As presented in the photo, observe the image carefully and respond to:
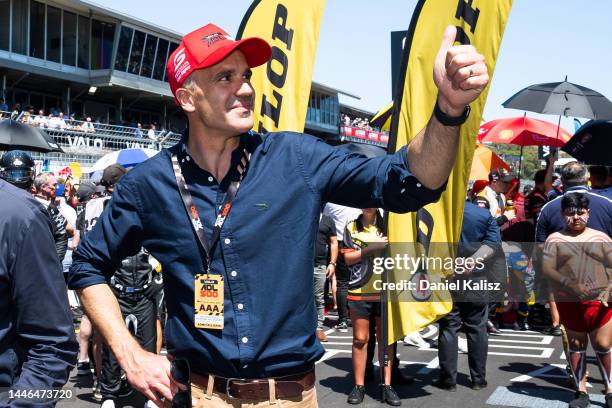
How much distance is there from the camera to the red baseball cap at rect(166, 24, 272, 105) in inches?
94.7

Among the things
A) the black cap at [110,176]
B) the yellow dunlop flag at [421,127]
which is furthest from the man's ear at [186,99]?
the black cap at [110,176]

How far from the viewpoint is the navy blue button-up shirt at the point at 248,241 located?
90.4 inches

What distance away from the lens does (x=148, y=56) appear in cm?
3788

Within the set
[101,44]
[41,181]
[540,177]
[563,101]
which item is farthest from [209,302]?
[101,44]

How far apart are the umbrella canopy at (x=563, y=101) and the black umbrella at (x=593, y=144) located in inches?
40.5

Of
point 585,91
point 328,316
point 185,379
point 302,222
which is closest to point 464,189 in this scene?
point 302,222

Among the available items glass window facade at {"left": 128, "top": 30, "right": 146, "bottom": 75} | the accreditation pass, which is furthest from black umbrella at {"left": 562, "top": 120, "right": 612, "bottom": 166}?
glass window facade at {"left": 128, "top": 30, "right": 146, "bottom": 75}

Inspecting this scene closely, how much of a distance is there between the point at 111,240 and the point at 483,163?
11.7 metres

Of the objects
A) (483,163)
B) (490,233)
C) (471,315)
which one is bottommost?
(471,315)

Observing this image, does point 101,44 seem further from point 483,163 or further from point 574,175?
point 574,175

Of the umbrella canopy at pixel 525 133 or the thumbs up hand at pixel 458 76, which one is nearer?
the thumbs up hand at pixel 458 76

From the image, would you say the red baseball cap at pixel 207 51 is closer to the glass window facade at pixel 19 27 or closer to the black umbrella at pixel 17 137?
the black umbrella at pixel 17 137

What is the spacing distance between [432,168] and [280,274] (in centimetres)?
68

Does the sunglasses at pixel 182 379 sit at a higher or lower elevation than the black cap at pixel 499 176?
lower
